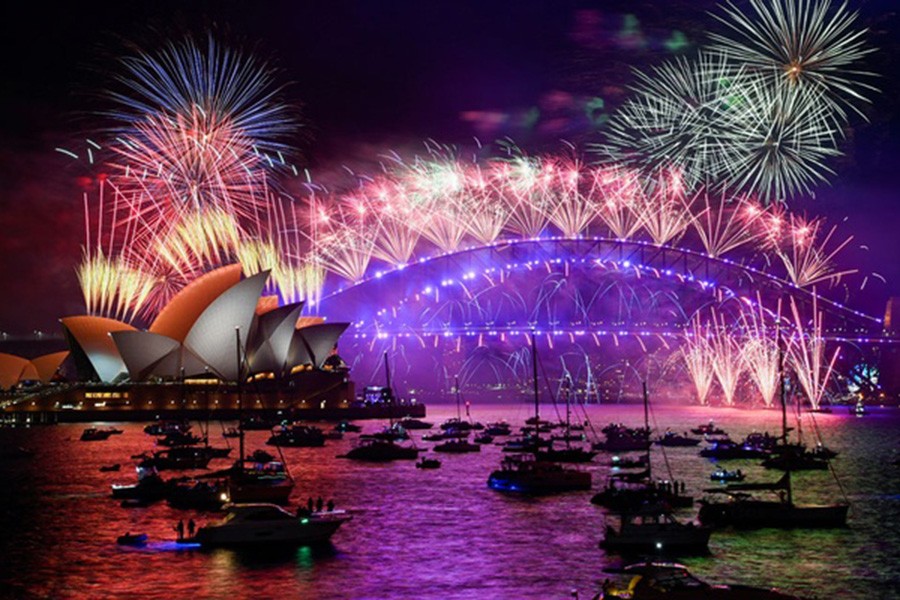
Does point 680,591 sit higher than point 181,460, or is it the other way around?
point 181,460

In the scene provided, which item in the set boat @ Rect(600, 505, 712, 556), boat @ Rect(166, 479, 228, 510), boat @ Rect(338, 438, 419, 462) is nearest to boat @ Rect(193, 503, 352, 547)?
boat @ Rect(166, 479, 228, 510)

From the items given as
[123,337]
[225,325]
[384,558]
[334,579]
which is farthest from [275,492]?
[123,337]

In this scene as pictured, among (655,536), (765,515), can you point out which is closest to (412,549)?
(655,536)

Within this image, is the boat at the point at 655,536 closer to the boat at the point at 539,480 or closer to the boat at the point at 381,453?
the boat at the point at 539,480

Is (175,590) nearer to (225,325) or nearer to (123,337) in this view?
(225,325)

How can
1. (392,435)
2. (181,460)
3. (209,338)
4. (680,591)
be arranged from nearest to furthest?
(680,591)
(181,460)
(392,435)
(209,338)

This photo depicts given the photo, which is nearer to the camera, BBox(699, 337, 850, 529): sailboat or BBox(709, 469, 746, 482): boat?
BBox(699, 337, 850, 529): sailboat

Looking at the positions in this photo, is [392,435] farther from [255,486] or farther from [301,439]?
[255,486]

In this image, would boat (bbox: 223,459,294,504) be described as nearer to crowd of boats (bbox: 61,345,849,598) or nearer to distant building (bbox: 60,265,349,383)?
crowd of boats (bbox: 61,345,849,598)
